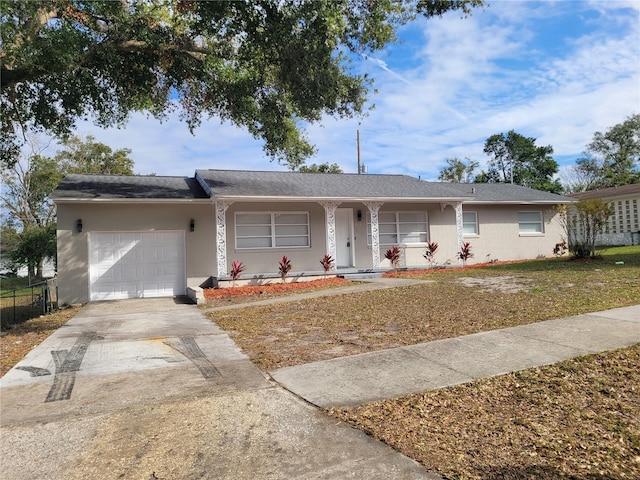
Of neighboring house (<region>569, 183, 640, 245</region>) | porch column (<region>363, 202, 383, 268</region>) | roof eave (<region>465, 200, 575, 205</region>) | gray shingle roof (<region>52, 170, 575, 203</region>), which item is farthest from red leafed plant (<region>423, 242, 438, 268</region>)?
neighboring house (<region>569, 183, 640, 245</region>)

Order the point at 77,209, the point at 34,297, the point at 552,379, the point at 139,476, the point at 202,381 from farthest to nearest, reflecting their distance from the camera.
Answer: the point at 34,297, the point at 77,209, the point at 202,381, the point at 552,379, the point at 139,476

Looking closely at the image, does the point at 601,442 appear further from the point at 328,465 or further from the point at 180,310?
the point at 180,310

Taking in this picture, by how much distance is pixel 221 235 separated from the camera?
14.6 m

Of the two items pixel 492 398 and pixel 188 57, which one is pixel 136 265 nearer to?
pixel 188 57

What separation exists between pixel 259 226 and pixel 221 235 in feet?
6.56

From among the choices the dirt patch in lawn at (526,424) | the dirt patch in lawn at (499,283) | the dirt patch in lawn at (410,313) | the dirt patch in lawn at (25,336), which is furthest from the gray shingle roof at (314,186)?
the dirt patch in lawn at (526,424)

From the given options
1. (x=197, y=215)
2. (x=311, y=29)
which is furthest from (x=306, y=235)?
(x=311, y=29)

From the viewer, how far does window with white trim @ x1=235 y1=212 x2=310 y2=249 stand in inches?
633

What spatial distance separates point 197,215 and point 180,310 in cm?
465

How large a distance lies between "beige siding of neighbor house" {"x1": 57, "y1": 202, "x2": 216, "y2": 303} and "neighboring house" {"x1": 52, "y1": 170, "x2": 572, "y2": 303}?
0.10 feet

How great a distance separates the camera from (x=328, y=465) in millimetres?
3193

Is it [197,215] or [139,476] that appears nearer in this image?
[139,476]

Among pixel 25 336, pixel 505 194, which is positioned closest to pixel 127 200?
pixel 25 336

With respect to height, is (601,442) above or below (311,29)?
below
